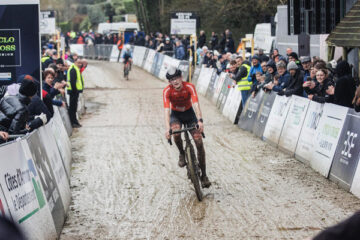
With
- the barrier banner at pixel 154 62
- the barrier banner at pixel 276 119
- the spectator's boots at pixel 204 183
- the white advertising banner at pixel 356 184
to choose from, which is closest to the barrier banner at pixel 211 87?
the barrier banner at pixel 276 119

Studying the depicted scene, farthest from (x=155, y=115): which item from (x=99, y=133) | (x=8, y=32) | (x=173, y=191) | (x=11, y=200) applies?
(x=11, y=200)

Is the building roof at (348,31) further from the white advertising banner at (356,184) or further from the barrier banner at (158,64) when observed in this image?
the barrier banner at (158,64)

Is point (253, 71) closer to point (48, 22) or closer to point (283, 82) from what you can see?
point (283, 82)

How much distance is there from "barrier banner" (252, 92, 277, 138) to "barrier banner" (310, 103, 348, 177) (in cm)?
361

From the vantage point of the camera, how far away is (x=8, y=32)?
11547mm

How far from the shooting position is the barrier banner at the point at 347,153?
951 cm

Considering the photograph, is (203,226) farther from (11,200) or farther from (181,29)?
(181,29)

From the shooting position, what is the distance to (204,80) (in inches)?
1072

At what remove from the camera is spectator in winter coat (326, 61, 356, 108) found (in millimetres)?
10773

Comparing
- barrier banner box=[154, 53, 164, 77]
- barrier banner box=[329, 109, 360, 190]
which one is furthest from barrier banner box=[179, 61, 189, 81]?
barrier banner box=[329, 109, 360, 190]

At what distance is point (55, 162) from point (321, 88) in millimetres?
5517

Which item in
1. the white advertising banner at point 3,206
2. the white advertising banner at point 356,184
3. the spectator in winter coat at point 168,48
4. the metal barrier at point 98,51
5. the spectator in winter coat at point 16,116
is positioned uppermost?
the spectator in winter coat at point 16,116

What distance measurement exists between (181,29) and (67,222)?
24717 mm

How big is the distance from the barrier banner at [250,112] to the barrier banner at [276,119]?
1.34 metres
